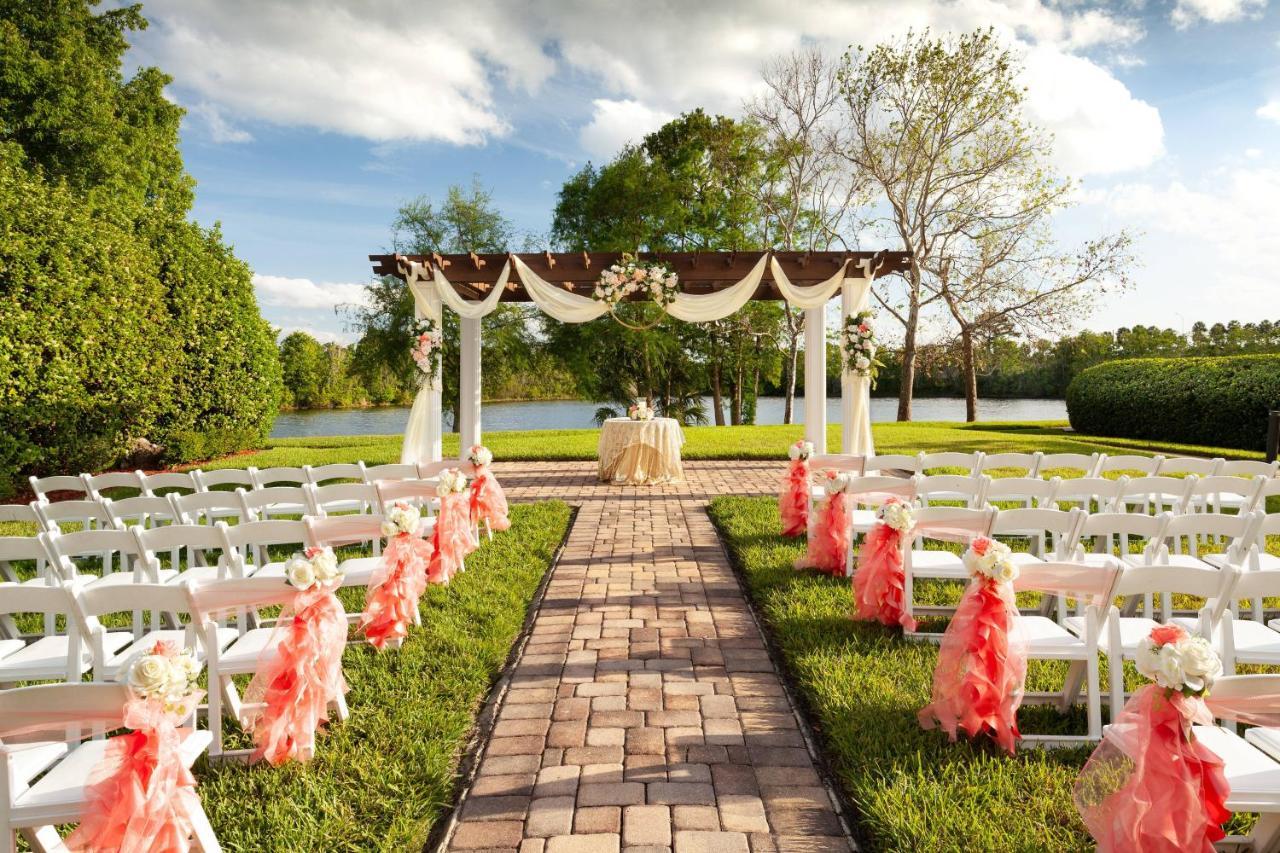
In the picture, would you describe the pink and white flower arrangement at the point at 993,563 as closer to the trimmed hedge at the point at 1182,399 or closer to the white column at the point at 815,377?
the white column at the point at 815,377

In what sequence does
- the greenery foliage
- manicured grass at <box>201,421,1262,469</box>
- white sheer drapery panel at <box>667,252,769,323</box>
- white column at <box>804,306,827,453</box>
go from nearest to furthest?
the greenery foliage → white sheer drapery panel at <box>667,252,769,323</box> → white column at <box>804,306,827,453</box> → manicured grass at <box>201,421,1262,469</box>

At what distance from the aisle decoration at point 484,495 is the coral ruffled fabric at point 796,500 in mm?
2795

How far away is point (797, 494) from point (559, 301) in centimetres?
555

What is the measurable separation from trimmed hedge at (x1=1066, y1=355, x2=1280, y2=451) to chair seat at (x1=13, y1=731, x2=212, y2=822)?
18.3 meters

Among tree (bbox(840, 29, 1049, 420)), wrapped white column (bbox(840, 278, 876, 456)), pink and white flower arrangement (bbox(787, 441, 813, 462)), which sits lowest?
pink and white flower arrangement (bbox(787, 441, 813, 462))

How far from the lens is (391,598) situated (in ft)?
13.5

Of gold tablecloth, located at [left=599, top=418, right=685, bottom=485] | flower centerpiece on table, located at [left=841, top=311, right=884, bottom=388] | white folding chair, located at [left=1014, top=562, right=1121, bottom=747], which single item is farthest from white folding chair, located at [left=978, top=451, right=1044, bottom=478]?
gold tablecloth, located at [left=599, top=418, right=685, bottom=485]

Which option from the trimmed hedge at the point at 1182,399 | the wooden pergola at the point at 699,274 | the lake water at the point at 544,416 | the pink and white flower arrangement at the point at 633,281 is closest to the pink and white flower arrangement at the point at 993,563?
the wooden pergola at the point at 699,274

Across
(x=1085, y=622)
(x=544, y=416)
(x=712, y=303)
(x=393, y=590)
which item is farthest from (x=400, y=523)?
(x=544, y=416)

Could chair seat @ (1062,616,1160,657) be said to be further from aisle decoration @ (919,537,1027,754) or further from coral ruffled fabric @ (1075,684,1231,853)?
coral ruffled fabric @ (1075,684,1231,853)

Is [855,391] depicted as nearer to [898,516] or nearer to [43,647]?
[898,516]

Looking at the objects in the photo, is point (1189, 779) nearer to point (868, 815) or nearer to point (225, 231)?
point (868, 815)

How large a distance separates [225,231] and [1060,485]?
16634mm

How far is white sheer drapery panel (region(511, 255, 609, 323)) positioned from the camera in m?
10.6
